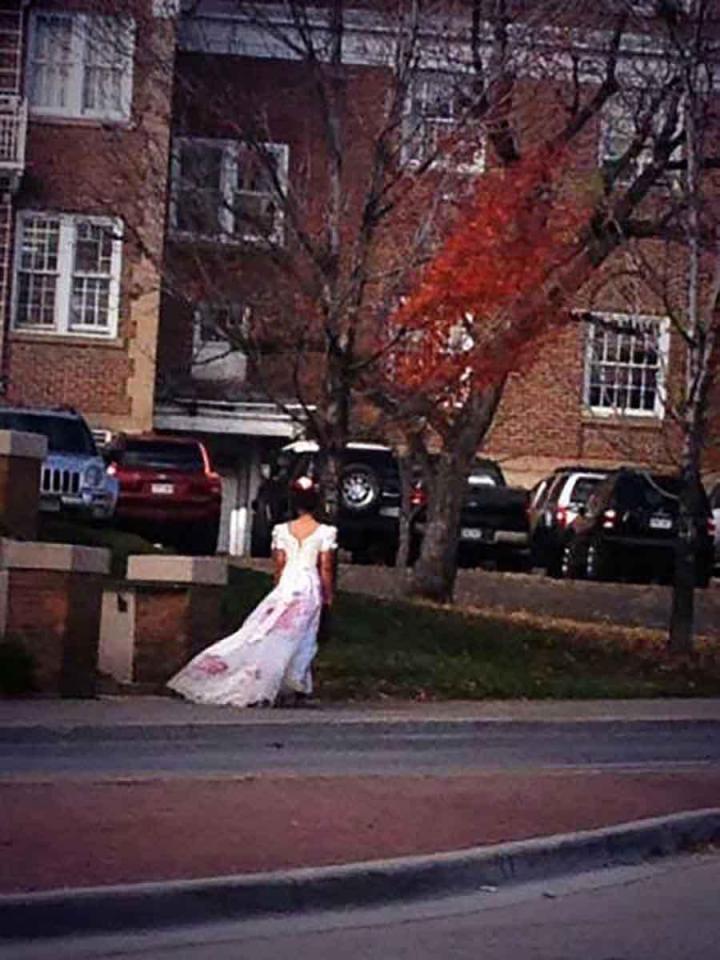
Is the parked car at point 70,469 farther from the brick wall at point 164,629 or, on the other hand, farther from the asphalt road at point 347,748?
the asphalt road at point 347,748

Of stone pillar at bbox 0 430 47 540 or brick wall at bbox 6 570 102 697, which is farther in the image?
stone pillar at bbox 0 430 47 540

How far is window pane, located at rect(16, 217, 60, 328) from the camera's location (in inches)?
1609

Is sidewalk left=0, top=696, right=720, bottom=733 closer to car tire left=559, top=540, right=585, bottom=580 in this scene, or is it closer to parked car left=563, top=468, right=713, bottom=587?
parked car left=563, top=468, right=713, bottom=587

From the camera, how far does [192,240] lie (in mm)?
26031

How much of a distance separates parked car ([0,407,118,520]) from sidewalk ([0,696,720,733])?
28.4 ft

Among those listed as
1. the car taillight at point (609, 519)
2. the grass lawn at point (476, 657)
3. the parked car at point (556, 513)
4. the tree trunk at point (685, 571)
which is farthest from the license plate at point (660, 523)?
the tree trunk at point (685, 571)

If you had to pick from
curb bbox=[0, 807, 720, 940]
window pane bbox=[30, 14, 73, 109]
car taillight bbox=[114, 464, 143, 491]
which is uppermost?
window pane bbox=[30, 14, 73, 109]

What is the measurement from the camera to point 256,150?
77.0 ft

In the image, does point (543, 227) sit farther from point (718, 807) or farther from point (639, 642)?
point (718, 807)

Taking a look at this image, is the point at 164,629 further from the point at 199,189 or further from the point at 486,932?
the point at 486,932

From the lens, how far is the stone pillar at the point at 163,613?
20.0 metres

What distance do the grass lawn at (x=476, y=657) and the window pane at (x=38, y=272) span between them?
50.6ft

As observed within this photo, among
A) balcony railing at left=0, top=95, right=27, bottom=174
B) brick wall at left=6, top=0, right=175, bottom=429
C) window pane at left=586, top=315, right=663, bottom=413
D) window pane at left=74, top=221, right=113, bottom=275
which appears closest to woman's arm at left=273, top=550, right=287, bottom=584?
brick wall at left=6, top=0, right=175, bottom=429

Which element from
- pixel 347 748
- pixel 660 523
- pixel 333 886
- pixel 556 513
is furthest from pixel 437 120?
pixel 333 886
